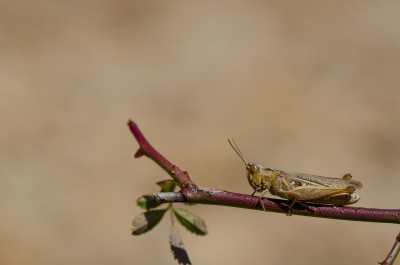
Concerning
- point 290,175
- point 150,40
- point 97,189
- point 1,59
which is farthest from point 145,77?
point 290,175

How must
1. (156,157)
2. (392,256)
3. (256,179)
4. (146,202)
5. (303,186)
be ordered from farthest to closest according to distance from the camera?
(256,179) → (303,186) → (392,256) → (146,202) → (156,157)

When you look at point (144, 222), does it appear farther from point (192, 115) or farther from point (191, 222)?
point (192, 115)

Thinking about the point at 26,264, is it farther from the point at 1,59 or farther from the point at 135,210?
the point at 1,59

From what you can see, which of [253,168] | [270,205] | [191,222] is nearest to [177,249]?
[191,222]

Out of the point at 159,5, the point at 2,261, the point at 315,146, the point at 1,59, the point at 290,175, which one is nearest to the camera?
the point at 290,175

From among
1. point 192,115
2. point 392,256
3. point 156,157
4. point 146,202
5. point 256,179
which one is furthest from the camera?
point 192,115

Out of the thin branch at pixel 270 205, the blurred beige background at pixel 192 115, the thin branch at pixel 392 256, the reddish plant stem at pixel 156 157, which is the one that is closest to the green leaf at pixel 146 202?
the thin branch at pixel 270 205

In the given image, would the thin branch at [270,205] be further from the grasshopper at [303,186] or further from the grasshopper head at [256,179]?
the grasshopper head at [256,179]
